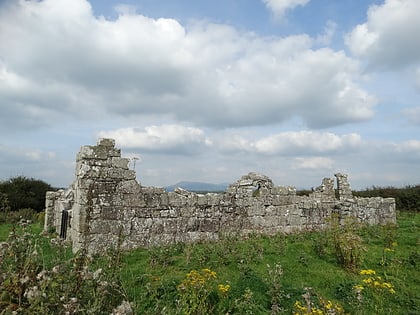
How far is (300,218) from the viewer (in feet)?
48.2

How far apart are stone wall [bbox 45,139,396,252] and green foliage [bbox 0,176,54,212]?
914 centimetres

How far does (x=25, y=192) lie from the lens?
24438 mm

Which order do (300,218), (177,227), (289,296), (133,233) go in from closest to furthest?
1. (289,296)
2. (133,233)
3. (177,227)
4. (300,218)

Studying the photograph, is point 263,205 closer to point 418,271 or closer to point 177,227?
point 177,227

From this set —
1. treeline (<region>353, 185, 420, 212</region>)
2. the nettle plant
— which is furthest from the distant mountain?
treeline (<region>353, 185, 420, 212</region>)

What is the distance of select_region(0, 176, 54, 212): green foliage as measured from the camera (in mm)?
23531

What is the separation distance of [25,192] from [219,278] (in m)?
20.7

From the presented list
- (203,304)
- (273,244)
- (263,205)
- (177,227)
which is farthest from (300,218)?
(203,304)

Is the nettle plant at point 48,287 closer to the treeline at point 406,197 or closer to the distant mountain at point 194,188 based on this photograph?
the distant mountain at point 194,188

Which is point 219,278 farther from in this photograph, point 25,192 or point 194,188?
point 194,188

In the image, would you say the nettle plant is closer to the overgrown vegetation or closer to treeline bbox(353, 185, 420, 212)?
the overgrown vegetation

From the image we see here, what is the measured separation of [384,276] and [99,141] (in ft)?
27.5

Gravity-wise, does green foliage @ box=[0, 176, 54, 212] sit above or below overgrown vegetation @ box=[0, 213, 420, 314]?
above

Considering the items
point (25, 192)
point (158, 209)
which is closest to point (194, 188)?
point (25, 192)
